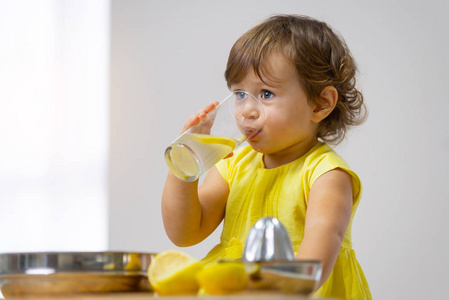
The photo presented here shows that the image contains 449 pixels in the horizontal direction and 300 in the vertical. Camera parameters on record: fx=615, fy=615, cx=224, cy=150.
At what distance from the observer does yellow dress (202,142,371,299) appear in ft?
3.25

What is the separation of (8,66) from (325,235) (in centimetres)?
188

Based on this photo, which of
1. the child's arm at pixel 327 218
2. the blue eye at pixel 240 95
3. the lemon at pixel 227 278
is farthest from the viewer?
the blue eye at pixel 240 95

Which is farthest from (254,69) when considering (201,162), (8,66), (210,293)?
(8,66)

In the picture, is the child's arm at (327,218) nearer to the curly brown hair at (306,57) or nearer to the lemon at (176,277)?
the curly brown hair at (306,57)

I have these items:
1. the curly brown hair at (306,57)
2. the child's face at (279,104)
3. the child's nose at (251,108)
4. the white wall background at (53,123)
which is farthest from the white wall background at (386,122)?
the child's nose at (251,108)

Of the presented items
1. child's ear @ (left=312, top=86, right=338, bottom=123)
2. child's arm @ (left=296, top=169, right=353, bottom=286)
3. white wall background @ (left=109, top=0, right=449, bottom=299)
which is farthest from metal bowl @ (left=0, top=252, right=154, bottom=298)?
white wall background @ (left=109, top=0, right=449, bottom=299)

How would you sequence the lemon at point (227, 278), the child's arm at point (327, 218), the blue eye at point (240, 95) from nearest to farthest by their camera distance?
the lemon at point (227, 278) → the child's arm at point (327, 218) → the blue eye at point (240, 95)

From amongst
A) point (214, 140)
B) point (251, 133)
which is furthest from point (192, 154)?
point (251, 133)

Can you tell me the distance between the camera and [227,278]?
1.33 feet

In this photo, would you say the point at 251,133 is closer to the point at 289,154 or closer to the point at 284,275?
the point at 289,154

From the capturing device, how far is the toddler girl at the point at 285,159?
3.28 feet

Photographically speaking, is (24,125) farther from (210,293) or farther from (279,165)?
(210,293)

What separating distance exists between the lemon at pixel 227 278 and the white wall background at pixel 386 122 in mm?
1392

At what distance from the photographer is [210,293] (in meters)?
0.42
